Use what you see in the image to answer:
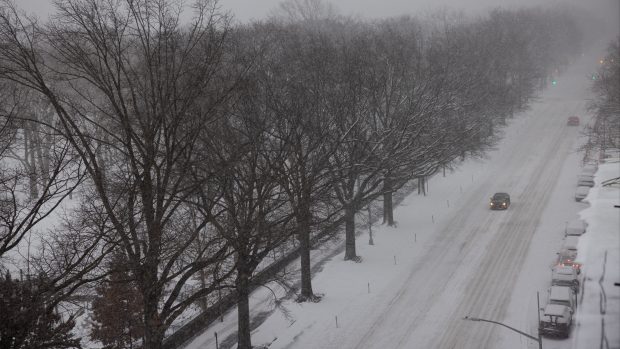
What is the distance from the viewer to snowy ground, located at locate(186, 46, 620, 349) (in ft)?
79.0

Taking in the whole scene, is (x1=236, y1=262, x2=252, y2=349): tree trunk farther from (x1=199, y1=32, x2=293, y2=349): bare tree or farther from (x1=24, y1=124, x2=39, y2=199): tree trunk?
(x1=24, y1=124, x2=39, y2=199): tree trunk

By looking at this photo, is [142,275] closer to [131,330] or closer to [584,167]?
[131,330]

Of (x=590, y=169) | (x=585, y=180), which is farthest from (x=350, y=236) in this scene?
(x=590, y=169)

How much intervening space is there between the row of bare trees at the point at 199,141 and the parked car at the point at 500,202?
14.9ft

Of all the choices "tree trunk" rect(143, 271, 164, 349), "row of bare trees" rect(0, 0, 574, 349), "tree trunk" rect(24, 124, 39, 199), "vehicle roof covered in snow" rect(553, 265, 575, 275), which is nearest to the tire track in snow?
"vehicle roof covered in snow" rect(553, 265, 575, 275)

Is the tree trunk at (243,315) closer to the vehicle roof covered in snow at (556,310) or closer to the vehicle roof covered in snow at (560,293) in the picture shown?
the vehicle roof covered in snow at (556,310)

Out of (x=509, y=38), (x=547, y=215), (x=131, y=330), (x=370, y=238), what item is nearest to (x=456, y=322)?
(x=370, y=238)

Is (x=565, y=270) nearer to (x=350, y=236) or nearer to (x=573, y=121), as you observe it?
(x=350, y=236)

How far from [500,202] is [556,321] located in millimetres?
19870

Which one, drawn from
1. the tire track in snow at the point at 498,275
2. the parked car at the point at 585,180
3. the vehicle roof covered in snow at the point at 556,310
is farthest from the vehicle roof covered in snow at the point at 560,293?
the parked car at the point at 585,180

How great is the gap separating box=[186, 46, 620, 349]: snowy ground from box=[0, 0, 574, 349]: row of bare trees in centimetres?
205

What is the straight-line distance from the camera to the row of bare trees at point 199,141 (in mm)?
15094

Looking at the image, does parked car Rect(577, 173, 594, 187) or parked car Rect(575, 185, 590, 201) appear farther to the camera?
parked car Rect(577, 173, 594, 187)

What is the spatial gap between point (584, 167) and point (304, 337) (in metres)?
35.1
